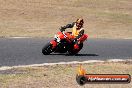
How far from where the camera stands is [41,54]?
19.0m

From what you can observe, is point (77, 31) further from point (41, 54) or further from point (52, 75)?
point (52, 75)

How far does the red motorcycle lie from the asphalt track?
0.23m

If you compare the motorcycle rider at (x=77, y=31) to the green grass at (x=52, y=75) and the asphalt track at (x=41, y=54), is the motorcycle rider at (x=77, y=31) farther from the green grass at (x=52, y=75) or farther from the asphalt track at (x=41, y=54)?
the green grass at (x=52, y=75)

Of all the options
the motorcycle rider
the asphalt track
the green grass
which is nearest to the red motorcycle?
the motorcycle rider

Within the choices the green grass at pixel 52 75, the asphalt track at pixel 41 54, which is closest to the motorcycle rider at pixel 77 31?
the asphalt track at pixel 41 54

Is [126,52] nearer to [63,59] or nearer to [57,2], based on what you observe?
[63,59]

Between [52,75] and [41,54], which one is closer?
[52,75]

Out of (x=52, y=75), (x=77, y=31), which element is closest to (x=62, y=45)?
(x=77, y=31)

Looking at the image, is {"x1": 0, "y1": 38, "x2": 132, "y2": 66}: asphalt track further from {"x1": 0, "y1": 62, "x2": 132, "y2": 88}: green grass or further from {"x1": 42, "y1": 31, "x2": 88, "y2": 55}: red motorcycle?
{"x1": 0, "y1": 62, "x2": 132, "y2": 88}: green grass

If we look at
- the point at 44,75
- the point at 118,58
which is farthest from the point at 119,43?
the point at 44,75

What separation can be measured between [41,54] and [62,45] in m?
0.92

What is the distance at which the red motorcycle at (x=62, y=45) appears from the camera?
19.0 metres

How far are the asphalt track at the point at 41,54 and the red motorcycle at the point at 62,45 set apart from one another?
226 millimetres

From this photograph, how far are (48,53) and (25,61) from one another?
2.03m
